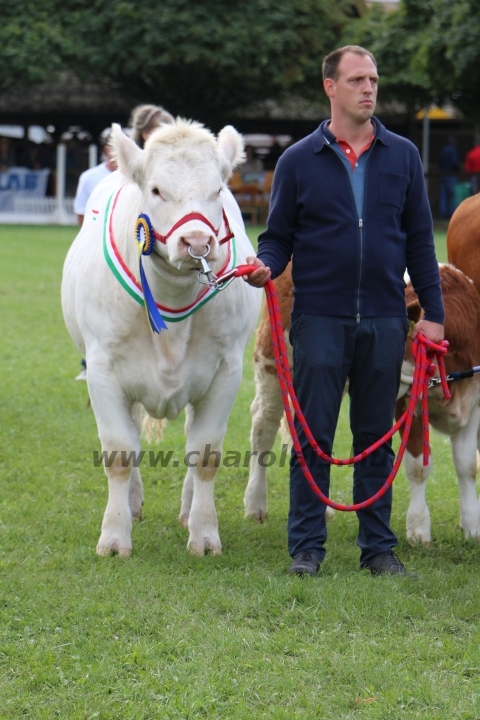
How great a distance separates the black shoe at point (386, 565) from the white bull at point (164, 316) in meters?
0.79

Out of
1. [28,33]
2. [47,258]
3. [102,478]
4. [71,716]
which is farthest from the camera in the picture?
[28,33]

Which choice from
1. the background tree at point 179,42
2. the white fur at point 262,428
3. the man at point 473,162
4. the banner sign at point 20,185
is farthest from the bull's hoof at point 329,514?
the banner sign at point 20,185

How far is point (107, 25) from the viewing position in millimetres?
31531

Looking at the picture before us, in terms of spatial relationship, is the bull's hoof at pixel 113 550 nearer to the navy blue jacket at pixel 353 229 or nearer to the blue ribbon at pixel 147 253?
the blue ribbon at pixel 147 253

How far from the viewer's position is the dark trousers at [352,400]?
15.3ft

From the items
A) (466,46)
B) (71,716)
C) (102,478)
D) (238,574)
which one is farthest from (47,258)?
(71,716)

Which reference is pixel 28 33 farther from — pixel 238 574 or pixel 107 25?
pixel 238 574

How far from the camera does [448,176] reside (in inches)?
1218

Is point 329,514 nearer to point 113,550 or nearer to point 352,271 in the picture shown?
point 113,550

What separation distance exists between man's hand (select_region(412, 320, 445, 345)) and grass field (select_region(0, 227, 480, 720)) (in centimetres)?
106

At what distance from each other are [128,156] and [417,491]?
7.22ft

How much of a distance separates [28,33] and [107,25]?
2.40 m

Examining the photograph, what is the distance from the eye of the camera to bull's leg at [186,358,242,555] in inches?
203

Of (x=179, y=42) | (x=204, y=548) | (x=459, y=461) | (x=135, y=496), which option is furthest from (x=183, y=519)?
(x=179, y=42)
